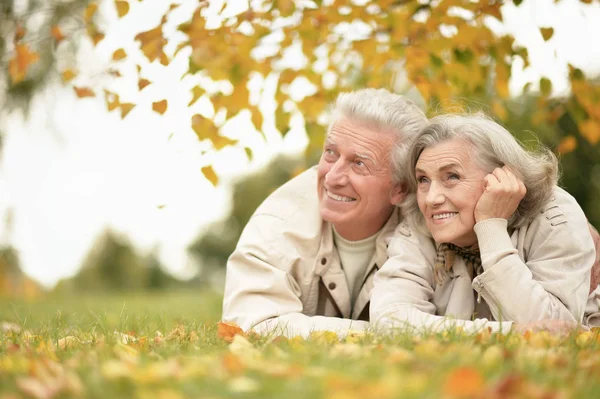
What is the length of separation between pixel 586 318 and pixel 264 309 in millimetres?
1630

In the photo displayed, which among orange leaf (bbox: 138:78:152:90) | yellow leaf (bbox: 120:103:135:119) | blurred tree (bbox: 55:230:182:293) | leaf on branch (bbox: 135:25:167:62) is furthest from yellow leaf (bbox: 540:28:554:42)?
blurred tree (bbox: 55:230:182:293)

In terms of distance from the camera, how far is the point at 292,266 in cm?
391

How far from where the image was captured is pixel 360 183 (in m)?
3.78

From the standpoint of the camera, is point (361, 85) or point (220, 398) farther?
Result: point (361, 85)

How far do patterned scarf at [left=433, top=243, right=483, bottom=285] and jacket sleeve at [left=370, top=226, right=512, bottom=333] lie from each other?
55 millimetres

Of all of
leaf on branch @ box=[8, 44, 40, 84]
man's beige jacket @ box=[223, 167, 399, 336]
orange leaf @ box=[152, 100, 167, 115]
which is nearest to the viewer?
man's beige jacket @ box=[223, 167, 399, 336]

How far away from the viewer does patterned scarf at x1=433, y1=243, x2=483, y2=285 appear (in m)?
3.58

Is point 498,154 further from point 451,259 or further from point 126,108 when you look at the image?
point 126,108

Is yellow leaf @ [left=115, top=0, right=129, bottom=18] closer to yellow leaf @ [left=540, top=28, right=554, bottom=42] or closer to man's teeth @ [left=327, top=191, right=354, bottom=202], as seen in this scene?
man's teeth @ [left=327, top=191, right=354, bottom=202]

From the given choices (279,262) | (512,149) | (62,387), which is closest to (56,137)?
(279,262)


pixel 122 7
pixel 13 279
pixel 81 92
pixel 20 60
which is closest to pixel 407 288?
pixel 122 7

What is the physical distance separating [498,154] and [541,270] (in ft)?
1.94

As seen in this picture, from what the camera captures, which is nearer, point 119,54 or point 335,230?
point 335,230

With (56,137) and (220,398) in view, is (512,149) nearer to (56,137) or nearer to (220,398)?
(220,398)
